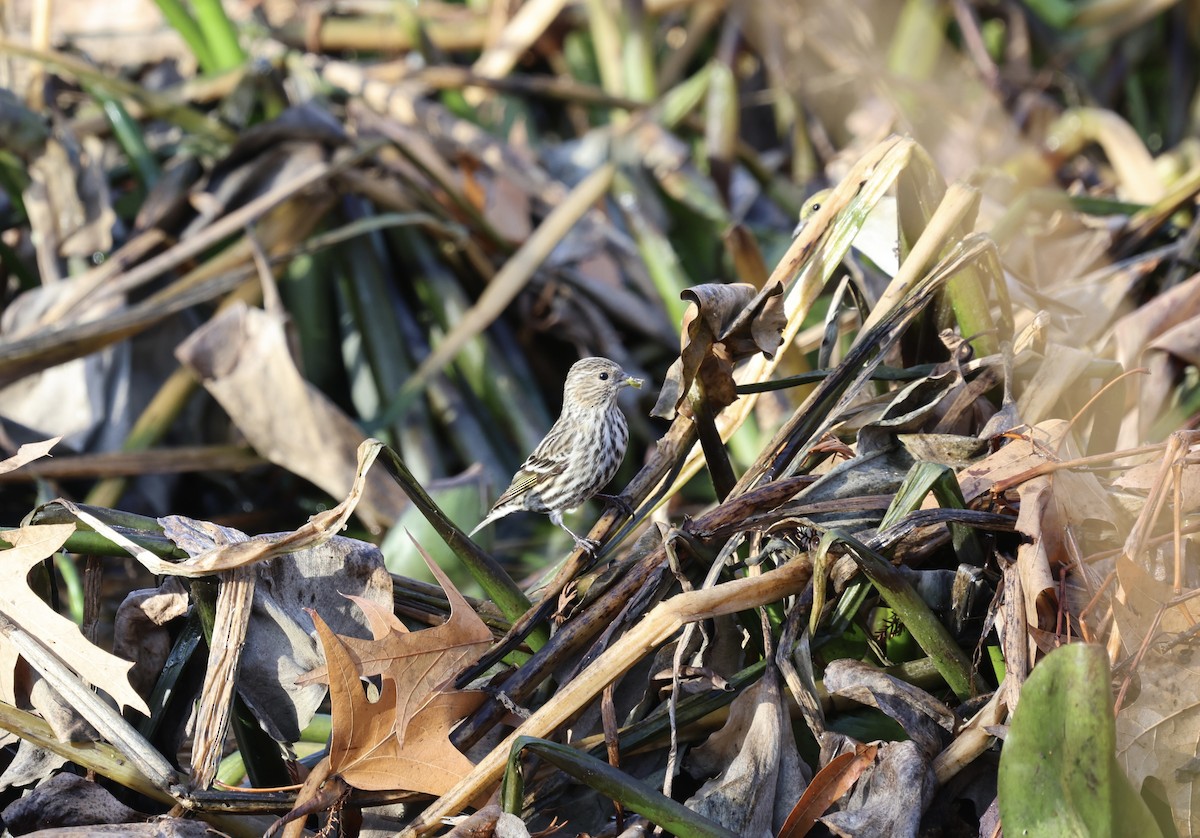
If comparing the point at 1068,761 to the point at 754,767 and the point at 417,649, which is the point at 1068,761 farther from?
the point at 417,649

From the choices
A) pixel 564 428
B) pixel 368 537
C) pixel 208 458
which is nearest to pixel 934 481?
pixel 564 428

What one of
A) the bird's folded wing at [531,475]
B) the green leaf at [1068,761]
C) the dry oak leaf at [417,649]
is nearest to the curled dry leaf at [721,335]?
the dry oak leaf at [417,649]

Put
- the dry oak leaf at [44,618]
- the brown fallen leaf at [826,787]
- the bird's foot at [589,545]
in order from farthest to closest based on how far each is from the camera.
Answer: the bird's foot at [589,545] → the dry oak leaf at [44,618] → the brown fallen leaf at [826,787]

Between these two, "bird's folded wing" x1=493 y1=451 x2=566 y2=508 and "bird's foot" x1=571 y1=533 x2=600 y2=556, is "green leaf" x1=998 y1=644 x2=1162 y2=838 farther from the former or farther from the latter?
"bird's folded wing" x1=493 y1=451 x2=566 y2=508

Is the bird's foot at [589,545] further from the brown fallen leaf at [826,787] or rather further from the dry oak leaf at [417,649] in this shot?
the brown fallen leaf at [826,787]

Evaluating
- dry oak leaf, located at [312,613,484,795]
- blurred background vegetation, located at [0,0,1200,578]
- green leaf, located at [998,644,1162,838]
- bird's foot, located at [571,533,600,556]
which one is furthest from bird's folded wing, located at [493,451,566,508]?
green leaf, located at [998,644,1162,838]

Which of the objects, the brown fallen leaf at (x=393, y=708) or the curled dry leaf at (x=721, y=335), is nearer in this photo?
the brown fallen leaf at (x=393, y=708)
